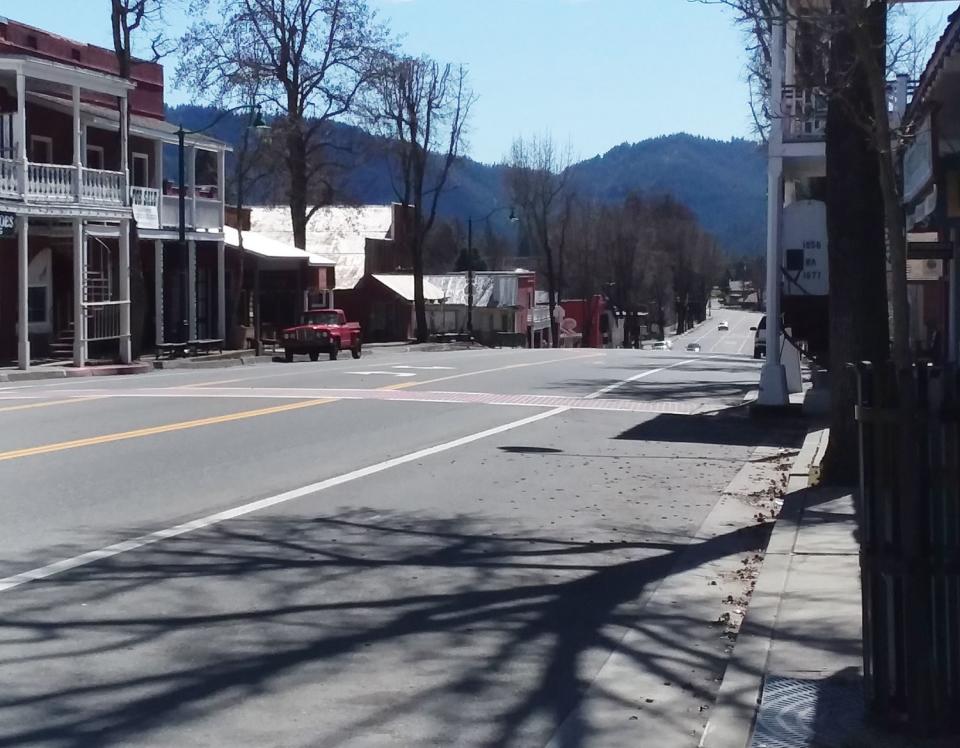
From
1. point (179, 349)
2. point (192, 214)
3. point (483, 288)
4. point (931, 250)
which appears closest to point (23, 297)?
point (179, 349)

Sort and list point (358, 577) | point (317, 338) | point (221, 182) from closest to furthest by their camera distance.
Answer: point (358, 577), point (317, 338), point (221, 182)

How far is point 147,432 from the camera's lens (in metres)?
15.4

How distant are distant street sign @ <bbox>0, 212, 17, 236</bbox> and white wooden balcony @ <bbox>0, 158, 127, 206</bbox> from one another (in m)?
0.41

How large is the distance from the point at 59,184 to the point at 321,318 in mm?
12863

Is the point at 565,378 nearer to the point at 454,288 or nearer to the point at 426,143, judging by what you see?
the point at 426,143

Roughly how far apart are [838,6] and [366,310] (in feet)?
201

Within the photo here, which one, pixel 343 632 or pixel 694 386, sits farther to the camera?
pixel 694 386

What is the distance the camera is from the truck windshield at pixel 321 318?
42969 mm

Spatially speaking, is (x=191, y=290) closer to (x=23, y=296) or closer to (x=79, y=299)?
(x=79, y=299)

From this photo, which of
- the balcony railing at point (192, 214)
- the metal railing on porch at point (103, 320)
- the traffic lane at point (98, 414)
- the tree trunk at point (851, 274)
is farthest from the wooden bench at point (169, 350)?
the tree trunk at point (851, 274)

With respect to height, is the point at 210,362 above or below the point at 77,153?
below

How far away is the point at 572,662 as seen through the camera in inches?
263

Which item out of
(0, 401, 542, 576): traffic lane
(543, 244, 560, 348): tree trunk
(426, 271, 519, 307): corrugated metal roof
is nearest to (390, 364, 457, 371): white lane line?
(0, 401, 542, 576): traffic lane

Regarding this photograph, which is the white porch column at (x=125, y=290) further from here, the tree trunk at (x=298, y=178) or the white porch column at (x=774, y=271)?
the white porch column at (x=774, y=271)
